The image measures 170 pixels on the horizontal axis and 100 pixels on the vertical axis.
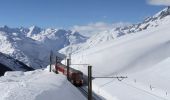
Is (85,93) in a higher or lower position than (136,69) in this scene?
lower

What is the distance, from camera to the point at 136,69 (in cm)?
9831

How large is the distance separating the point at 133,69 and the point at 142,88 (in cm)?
3567

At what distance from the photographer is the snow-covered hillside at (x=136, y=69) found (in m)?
58.3

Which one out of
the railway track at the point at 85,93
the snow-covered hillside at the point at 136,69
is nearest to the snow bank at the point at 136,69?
the snow-covered hillside at the point at 136,69

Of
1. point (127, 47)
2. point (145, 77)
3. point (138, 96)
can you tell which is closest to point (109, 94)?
point (138, 96)

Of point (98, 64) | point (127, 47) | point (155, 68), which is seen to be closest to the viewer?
point (155, 68)

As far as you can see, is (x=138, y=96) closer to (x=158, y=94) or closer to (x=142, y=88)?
(x=158, y=94)

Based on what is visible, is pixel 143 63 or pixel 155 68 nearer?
pixel 155 68

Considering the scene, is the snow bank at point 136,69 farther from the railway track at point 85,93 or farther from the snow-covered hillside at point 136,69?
the railway track at point 85,93

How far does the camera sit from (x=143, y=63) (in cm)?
10238

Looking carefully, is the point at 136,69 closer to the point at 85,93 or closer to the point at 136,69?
the point at 136,69

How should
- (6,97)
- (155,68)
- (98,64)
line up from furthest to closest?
(98,64) < (155,68) < (6,97)

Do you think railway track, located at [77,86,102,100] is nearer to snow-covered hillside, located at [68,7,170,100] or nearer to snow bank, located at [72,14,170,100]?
snow-covered hillside, located at [68,7,170,100]

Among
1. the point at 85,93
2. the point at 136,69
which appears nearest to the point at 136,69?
the point at 136,69
